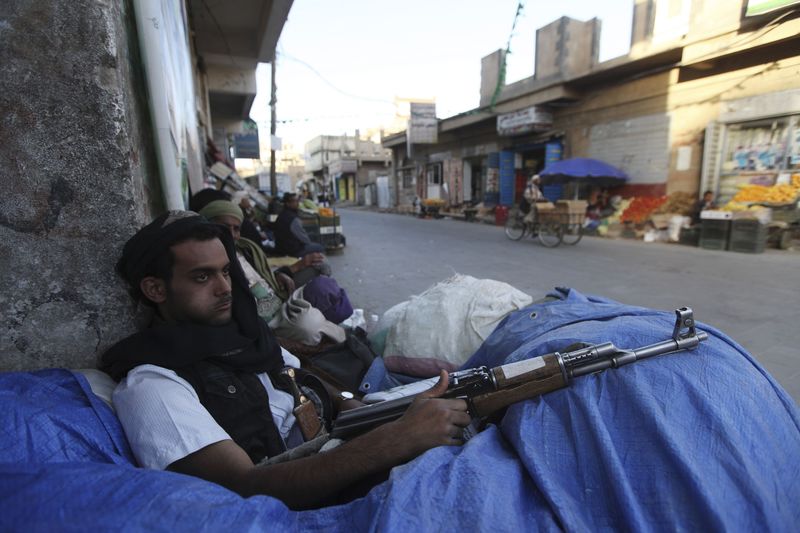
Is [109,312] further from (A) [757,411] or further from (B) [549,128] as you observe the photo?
(B) [549,128]

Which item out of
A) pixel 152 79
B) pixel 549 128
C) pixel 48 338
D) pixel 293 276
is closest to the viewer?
pixel 48 338

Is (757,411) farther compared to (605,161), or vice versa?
(605,161)

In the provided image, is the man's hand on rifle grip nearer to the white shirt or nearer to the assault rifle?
the assault rifle

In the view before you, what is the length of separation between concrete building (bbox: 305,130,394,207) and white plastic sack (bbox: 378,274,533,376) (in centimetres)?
2574

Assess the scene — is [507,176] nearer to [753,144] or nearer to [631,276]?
[753,144]

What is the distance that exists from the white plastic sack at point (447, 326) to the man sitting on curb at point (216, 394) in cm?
82

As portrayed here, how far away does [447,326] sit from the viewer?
7.61ft

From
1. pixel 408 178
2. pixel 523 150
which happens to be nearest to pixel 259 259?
pixel 523 150

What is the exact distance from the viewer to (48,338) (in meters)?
1.31

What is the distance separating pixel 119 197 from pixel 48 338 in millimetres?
474

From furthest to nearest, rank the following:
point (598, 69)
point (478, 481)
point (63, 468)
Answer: point (598, 69), point (478, 481), point (63, 468)

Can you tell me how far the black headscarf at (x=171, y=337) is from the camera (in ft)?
4.14

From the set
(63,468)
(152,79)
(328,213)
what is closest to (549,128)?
(328,213)

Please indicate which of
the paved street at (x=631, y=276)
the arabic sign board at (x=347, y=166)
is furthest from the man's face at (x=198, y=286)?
the arabic sign board at (x=347, y=166)
